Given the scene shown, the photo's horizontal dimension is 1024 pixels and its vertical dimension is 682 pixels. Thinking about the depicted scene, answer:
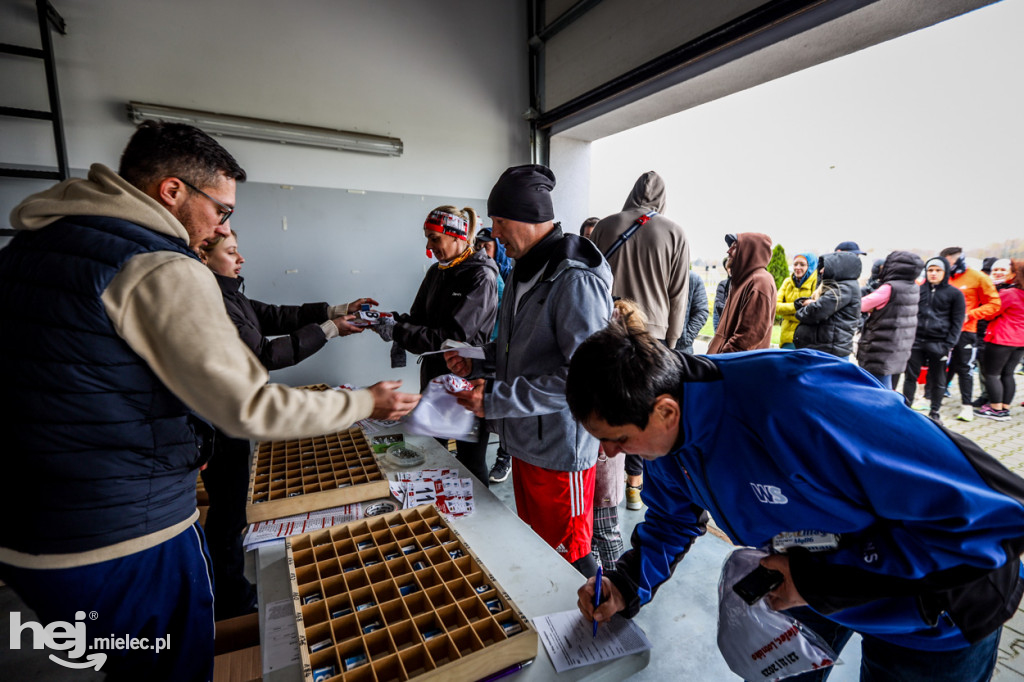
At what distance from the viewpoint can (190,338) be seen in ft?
2.72

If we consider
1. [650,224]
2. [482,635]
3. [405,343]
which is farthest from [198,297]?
[650,224]

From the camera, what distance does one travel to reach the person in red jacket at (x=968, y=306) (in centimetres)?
428

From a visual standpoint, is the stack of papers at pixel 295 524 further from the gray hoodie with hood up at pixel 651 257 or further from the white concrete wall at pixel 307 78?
the white concrete wall at pixel 307 78

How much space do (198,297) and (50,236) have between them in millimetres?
314

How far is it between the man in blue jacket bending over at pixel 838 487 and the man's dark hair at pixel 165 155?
3.15ft

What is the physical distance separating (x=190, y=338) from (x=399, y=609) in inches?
26.9

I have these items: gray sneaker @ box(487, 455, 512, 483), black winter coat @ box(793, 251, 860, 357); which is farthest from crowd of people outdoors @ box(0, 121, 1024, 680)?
black winter coat @ box(793, 251, 860, 357)

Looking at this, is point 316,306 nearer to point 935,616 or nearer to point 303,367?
point 303,367

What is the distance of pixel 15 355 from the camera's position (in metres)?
0.84

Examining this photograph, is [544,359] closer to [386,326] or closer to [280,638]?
[280,638]

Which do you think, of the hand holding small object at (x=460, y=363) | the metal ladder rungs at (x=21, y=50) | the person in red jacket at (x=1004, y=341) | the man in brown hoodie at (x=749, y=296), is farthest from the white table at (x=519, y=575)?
the person in red jacket at (x=1004, y=341)

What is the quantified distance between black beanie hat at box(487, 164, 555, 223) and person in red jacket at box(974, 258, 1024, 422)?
515cm

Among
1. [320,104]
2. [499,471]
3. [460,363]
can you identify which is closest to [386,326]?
[460,363]

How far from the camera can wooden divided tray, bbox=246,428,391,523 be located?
1.38m
